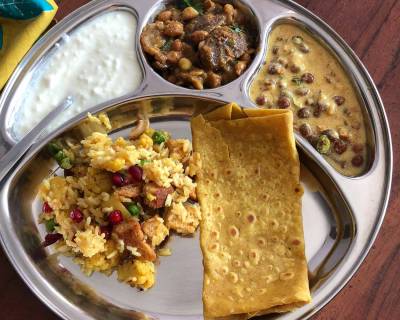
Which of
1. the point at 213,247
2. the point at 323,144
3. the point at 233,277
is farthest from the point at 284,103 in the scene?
the point at 233,277

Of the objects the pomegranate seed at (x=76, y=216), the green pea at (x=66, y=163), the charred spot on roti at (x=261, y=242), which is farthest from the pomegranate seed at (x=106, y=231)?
the charred spot on roti at (x=261, y=242)

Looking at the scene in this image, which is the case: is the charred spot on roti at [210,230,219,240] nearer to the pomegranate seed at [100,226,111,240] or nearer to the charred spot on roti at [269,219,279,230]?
the charred spot on roti at [269,219,279,230]

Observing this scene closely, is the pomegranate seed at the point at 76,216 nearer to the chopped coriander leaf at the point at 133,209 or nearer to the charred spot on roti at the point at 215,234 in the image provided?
the chopped coriander leaf at the point at 133,209

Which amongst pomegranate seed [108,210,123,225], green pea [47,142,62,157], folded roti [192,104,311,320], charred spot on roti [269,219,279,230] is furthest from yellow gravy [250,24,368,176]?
green pea [47,142,62,157]

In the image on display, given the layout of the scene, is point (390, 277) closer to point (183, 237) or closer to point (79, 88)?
point (183, 237)

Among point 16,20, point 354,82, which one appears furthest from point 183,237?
point 16,20

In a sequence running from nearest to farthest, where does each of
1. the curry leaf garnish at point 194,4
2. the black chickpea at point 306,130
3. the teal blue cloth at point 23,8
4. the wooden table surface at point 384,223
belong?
the wooden table surface at point 384,223 → the black chickpea at point 306,130 → the teal blue cloth at point 23,8 → the curry leaf garnish at point 194,4

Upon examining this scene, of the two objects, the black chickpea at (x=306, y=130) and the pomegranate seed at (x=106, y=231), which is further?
the black chickpea at (x=306, y=130)
